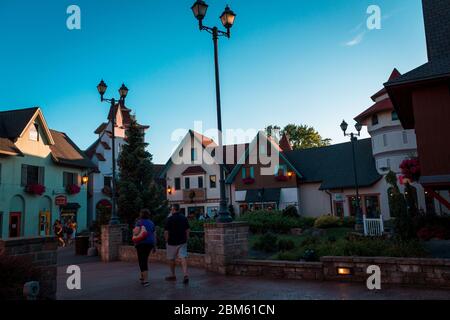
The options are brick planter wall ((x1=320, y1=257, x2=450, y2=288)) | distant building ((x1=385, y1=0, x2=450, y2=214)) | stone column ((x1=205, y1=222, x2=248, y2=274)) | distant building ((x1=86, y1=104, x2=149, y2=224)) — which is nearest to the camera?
brick planter wall ((x1=320, y1=257, x2=450, y2=288))

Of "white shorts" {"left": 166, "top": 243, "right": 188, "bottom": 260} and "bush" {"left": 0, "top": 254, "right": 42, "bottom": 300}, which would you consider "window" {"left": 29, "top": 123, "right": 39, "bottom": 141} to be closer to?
"white shorts" {"left": 166, "top": 243, "right": 188, "bottom": 260}

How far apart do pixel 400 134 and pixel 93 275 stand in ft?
81.5

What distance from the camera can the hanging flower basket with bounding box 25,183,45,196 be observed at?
28641 mm

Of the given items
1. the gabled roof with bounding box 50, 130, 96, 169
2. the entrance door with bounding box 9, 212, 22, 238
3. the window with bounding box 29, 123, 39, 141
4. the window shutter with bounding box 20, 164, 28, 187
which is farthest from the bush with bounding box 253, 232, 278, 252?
the window with bounding box 29, 123, 39, 141

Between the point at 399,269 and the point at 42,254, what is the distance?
744cm

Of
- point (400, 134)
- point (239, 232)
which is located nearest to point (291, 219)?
point (400, 134)

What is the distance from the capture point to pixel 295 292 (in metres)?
7.41

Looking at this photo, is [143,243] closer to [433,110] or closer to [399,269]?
[399,269]

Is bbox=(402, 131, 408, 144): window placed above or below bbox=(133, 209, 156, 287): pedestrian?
above

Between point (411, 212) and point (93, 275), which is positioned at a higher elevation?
point (411, 212)

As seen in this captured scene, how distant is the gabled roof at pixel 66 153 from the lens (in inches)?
1288

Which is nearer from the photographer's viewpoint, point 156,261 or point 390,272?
point 390,272

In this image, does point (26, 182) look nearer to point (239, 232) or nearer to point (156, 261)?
point (156, 261)

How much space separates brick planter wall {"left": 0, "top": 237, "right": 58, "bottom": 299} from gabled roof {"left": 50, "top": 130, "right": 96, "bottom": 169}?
27.6 m
